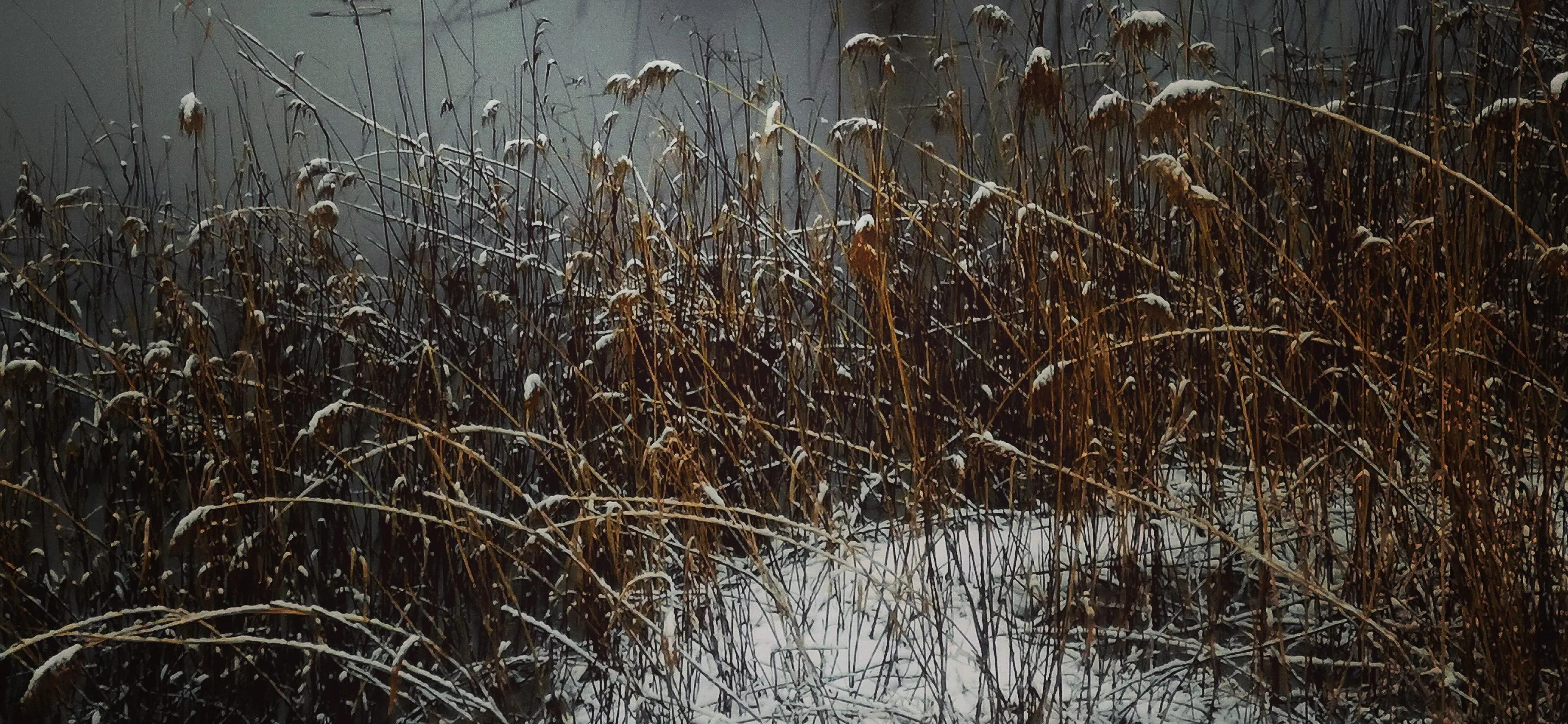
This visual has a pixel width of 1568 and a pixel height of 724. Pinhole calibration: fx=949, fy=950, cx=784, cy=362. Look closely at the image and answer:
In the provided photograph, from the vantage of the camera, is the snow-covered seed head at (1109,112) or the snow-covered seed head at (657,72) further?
the snow-covered seed head at (657,72)

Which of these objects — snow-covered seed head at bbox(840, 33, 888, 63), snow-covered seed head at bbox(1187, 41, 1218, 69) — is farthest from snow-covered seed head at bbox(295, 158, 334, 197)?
snow-covered seed head at bbox(1187, 41, 1218, 69)

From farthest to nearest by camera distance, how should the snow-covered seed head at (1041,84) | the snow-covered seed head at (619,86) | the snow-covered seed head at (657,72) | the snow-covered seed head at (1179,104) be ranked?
the snow-covered seed head at (619,86) < the snow-covered seed head at (657,72) < the snow-covered seed head at (1041,84) < the snow-covered seed head at (1179,104)

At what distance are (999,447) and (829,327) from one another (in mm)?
461

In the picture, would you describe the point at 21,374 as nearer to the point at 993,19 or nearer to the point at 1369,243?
the point at 993,19

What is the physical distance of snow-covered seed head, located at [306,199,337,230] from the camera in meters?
1.56

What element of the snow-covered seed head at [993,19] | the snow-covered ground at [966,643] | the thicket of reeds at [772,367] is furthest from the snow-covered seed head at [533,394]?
the snow-covered seed head at [993,19]

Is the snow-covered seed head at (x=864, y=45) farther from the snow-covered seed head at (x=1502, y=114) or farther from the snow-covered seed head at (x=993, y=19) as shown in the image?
the snow-covered seed head at (x=1502, y=114)

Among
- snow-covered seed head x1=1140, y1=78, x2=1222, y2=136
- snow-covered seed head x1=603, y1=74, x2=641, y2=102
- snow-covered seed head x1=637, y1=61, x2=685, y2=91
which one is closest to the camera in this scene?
snow-covered seed head x1=1140, y1=78, x2=1222, y2=136

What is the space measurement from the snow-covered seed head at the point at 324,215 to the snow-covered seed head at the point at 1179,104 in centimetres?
128

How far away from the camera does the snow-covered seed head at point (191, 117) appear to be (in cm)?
146

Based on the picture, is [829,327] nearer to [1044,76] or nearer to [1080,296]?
[1080,296]

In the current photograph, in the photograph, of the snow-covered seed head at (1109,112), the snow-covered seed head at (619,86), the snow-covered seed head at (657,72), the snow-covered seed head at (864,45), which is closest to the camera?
the snow-covered seed head at (1109,112)

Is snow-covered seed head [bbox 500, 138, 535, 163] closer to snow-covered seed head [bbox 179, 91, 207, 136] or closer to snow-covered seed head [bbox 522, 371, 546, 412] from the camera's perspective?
snow-covered seed head [bbox 179, 91, 207, 136]

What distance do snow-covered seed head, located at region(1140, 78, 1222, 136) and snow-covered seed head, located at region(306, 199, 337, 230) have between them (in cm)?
128
